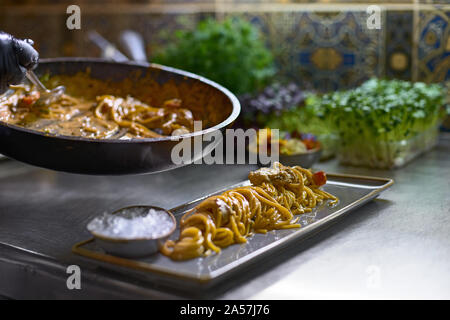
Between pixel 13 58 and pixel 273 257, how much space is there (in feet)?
2.57

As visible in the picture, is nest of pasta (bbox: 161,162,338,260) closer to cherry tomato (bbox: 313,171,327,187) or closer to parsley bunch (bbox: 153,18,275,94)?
cherry tomato (bbox: 313,171,327,187)

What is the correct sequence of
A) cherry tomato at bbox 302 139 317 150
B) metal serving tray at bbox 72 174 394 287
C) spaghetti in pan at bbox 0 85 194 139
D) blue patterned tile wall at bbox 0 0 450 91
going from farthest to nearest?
1. blue patterned tile wall at bbox 0 0 450 91
2. cherry tomato at bbox 302 139 317 150
3. spaghetti in pan at bbox 0 85 194 139
4. metal serving tray at bbox 72 174 394 287

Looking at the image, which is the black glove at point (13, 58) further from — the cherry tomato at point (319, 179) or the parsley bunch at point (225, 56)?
the parsley bunch at point (225, 56)

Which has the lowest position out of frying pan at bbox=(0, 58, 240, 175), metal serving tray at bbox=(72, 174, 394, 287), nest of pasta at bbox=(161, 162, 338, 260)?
metal serving tray at bbox=(72, 174, 394, 287)

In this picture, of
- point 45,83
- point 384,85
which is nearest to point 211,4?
point 384,85

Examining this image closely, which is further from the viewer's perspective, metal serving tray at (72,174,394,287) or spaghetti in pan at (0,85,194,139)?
spaghetti in pan at (0,85,194,139)

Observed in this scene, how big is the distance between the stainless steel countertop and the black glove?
41cm

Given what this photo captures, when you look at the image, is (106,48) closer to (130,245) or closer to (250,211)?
(250,211)

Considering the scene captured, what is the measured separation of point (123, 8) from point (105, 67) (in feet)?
5.44

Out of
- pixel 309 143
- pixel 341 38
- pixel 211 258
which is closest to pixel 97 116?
pixel 211 258

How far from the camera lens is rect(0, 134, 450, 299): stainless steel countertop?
1.16 m

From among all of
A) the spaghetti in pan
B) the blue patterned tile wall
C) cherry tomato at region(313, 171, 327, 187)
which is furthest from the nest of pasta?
the blue patterned tile wall

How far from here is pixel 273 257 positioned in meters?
1.31

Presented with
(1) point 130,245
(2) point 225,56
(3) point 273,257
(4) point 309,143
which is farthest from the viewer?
(2) point 225,56
